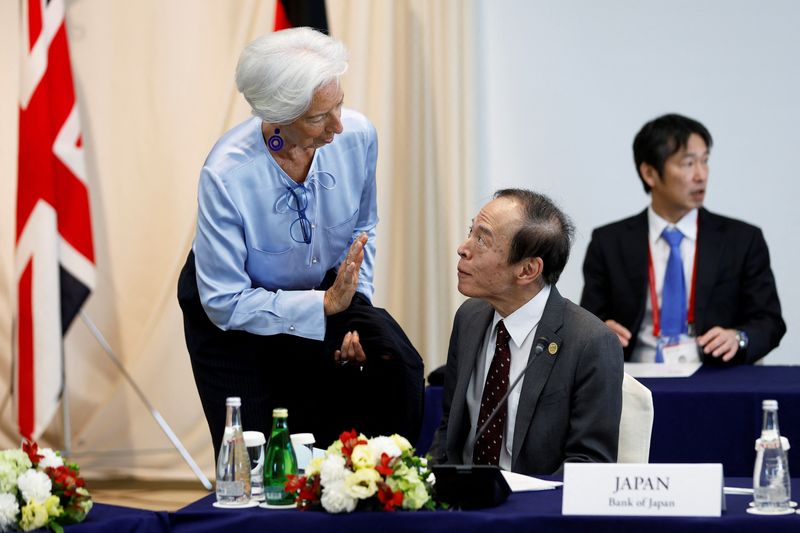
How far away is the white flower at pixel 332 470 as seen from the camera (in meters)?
1.95

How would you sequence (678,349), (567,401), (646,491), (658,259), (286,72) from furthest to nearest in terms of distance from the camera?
(658,259) → (678,349) → (286,72) → (567,401) → (646,491)

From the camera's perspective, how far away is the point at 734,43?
18.3ft

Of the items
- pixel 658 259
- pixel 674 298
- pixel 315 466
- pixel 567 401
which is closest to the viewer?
pixel 315 466

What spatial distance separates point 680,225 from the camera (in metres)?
4.54

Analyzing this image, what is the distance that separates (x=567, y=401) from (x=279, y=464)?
2.21ft

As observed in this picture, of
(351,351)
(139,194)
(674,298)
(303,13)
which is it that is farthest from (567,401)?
Answer: (139,194)

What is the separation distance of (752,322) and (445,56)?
6.23ft

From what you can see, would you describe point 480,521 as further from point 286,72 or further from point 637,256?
point 637,256

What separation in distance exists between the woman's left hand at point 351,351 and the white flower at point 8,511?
0.93 metres

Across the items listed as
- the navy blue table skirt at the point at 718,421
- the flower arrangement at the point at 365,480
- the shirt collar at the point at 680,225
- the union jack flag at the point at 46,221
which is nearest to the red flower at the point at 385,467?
the flower arrangement at the point at 365,480

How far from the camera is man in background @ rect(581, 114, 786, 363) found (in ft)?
14.3

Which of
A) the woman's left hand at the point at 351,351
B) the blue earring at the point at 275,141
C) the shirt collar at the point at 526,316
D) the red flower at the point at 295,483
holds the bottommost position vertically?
the red flower at the point at 295,483

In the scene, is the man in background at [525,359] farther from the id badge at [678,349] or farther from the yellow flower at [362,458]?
the id badge at [678,349]

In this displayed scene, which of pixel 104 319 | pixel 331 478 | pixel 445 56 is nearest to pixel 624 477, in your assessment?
pixel 331 478
